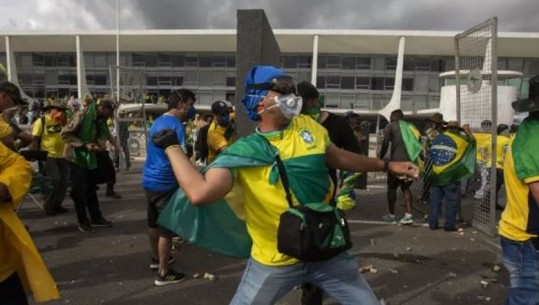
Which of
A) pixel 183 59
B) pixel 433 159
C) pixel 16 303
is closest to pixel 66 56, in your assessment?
pixel 183 59

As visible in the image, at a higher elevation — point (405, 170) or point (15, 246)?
point (405, 170)

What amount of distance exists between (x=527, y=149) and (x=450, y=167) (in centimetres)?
498

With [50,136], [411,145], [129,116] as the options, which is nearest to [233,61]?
[129,116]

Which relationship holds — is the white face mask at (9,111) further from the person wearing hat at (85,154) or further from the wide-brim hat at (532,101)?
the wide-brim hat at (532,101)

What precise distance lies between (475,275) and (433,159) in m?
2.67

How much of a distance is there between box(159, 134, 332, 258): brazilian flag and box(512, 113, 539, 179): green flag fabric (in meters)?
1.10

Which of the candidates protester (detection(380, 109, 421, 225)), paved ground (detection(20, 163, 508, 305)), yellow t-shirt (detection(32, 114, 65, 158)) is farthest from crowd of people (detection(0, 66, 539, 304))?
yellow t-shirt (detection(32, 114, 65, 158))

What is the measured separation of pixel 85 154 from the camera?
22.9ft

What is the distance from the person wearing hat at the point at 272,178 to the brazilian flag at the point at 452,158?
5546 mm

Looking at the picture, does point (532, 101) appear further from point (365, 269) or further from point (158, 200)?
point (158, 200)

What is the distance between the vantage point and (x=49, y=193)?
7.74m

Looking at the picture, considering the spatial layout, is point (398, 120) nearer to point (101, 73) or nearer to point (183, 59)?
point (183, 59)

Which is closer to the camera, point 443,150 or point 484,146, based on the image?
point 443,150

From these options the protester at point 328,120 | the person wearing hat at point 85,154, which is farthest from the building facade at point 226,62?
the protester at point 328,120
